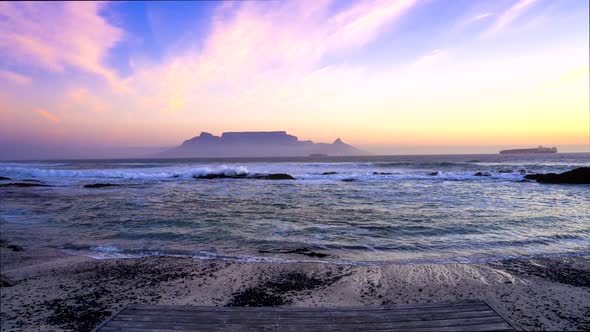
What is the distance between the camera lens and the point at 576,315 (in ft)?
14.6

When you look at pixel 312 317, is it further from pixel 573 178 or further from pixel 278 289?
pixel 573 178

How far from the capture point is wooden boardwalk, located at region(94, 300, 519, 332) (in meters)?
3.70

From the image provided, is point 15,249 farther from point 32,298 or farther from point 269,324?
point 269,324

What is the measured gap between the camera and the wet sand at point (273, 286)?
4.62 meters

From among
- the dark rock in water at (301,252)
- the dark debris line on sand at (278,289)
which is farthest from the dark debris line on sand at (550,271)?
the dark rock in water at (301,252)

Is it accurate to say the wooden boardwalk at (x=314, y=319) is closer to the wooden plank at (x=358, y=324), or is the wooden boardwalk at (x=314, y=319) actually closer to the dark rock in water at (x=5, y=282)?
the wooden plank at (x=358, y=324)

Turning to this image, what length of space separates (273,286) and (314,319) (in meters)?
1.82

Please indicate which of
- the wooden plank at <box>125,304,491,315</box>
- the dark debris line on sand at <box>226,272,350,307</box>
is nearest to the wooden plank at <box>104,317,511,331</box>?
the wooden plank at <box>125,304,491,315</box>

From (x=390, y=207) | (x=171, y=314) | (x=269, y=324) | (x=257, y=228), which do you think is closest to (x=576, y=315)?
(x=269, y=324)

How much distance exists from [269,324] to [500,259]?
574 centimetres

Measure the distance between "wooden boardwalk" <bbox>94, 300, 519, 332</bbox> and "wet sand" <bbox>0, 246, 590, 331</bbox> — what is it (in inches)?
A: 31.4

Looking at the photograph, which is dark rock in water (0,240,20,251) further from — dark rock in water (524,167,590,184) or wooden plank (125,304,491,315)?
dark rock in water (524,167,590,184)

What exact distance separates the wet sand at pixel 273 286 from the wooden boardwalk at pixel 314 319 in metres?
0.80

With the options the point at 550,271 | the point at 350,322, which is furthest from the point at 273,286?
the point at 550,271
